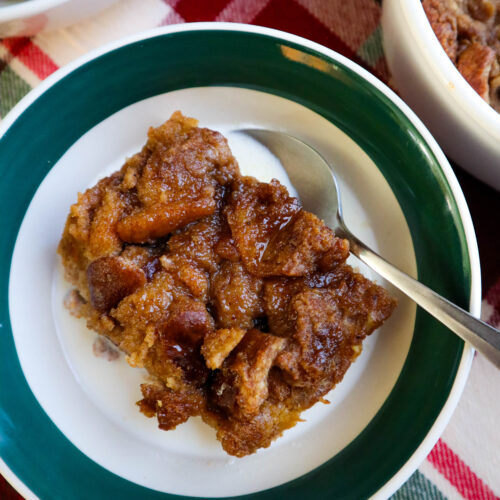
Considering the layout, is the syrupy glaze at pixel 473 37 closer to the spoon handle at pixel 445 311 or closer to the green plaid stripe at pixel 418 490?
the spoon handle at pixel 445 311

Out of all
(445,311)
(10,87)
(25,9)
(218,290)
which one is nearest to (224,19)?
(25,9)

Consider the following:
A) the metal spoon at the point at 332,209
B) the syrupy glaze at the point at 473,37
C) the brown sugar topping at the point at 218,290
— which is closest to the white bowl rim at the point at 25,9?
the brown sugar topping at the point at 218,290

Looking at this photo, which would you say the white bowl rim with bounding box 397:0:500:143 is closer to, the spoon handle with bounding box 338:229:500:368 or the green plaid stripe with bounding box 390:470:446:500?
the spoon handle with bounding box 338:229:500:368

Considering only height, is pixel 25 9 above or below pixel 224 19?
below

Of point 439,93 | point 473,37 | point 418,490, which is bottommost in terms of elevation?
point 418,490

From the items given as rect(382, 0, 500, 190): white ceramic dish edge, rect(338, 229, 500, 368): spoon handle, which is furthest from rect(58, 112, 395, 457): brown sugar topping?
rect(382, 0, 500, 190): white ceramic dish edge

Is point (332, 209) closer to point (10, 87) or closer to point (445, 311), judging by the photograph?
point (445, 311)
